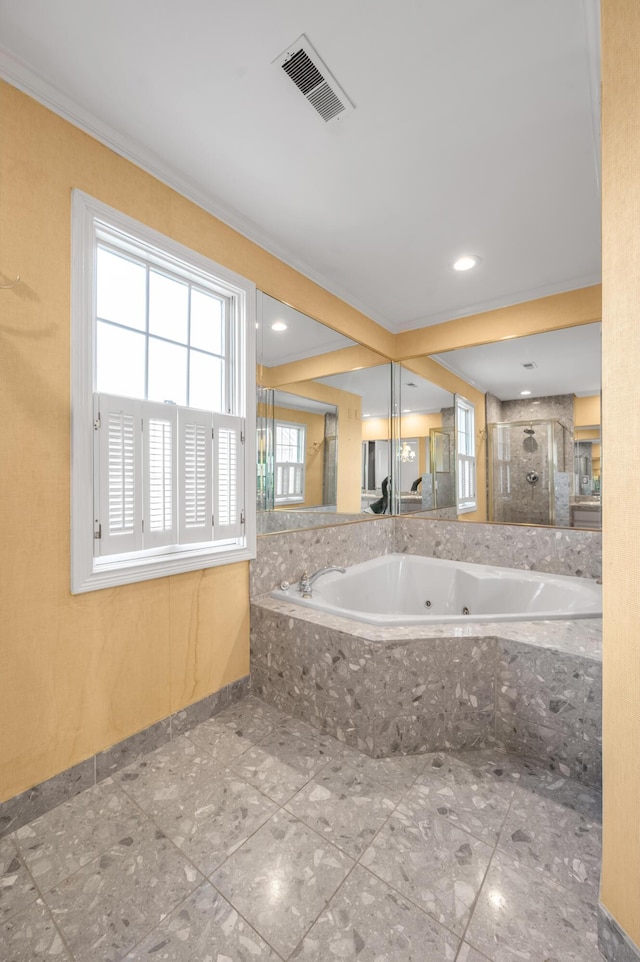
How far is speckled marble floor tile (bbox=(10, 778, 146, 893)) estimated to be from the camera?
1222 mm

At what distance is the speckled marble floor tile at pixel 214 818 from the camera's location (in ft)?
4.15

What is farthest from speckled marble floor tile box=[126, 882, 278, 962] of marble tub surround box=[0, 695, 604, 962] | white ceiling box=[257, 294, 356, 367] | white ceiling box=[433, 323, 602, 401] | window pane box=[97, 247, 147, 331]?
white ceiling box=[433, 323, 602, 401]

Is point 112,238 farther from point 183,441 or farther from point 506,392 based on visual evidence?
point 506,392

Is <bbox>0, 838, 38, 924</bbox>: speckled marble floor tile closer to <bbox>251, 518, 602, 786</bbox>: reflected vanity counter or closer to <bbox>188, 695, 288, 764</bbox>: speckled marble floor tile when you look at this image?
<bbox>188, 695, 288, 764</bbox>: speckled marble floor tile

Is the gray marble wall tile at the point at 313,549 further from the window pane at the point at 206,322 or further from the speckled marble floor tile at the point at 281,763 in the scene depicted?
the window pane at the point at 206,322

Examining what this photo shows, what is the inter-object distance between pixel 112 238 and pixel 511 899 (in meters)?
2.58

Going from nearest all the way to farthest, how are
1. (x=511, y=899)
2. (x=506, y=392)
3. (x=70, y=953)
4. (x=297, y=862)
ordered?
1. (x=70, y=953)
2. (x=511, y=899)
3. (x=297, y=862)
4. (x=506, y=392)

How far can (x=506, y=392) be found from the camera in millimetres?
2811

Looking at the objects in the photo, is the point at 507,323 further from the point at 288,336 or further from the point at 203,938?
the point at 203,938

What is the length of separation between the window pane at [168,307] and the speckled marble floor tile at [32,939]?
1.98 m

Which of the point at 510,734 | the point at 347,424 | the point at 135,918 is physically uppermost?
the point at 347,424

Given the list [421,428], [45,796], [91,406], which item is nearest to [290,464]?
[91,406]

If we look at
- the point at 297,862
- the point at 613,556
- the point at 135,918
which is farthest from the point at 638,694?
the point at 135,918

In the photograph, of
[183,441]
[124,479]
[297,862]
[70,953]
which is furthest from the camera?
[183,441]
